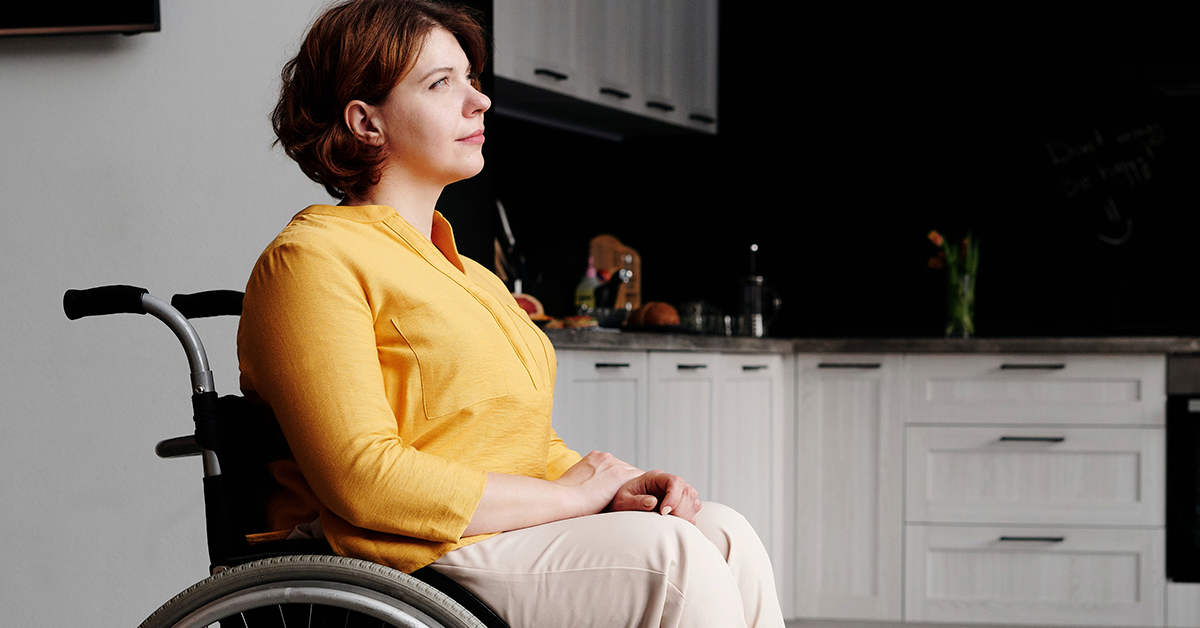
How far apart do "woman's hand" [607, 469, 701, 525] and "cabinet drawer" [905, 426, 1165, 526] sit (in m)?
2.16

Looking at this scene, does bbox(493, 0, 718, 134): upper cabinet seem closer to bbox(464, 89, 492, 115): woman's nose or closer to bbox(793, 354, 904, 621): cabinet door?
bbox(793, 354, 904, 621): cabinet door

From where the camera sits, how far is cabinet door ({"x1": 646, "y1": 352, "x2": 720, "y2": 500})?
2.58 m

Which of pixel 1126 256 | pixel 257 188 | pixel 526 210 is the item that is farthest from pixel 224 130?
pixel 1126 256

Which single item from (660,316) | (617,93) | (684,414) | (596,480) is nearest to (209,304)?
(596,480)

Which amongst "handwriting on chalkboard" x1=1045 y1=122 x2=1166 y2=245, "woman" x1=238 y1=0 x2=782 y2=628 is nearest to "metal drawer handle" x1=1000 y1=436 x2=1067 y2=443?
"handwriting on chalkboard" x1=1045 y1=122 x2=1166 y2=245

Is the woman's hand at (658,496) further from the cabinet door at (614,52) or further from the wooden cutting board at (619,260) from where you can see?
the wooden cutting board at (619,260)

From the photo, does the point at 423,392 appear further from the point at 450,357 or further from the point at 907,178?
the point at 907,178

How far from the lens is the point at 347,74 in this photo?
1066 mm

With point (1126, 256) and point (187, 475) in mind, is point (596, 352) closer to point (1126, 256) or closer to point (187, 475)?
point (187, 475)

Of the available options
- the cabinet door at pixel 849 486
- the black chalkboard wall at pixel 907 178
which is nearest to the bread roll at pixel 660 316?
the cabinet door at pixel 849 486

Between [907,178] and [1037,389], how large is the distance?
1090mm

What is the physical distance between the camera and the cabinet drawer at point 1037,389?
116 inches

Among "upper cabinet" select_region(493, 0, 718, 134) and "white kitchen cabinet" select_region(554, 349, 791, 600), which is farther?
"upper cabinet" select_region(493, 0, 718, 134)

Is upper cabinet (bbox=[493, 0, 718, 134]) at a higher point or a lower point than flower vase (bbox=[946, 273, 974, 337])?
higher
